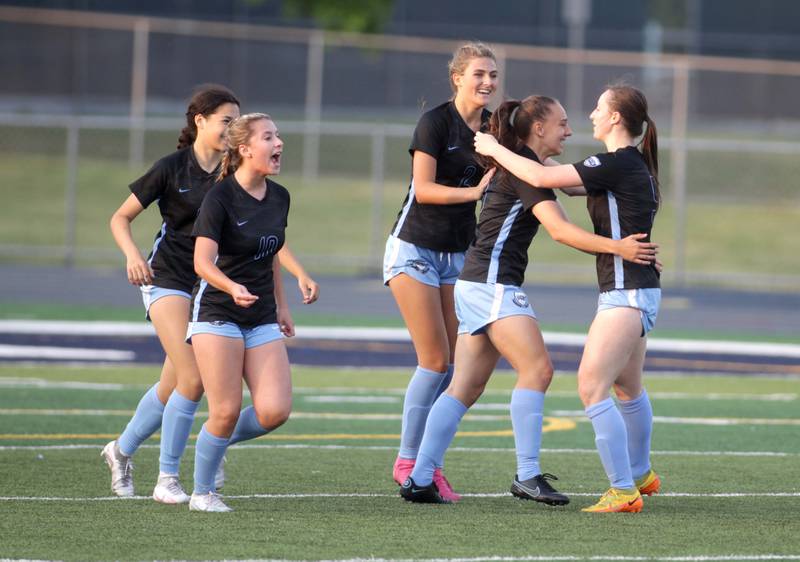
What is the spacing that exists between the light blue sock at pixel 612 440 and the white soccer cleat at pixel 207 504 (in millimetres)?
1714

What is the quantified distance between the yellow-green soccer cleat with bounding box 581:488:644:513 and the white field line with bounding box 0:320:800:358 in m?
8.56

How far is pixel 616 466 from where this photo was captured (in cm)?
659

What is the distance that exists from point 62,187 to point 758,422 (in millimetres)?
20485

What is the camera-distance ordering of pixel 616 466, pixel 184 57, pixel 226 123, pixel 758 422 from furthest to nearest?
1. pixel 184 57
2. pixel 758 422
3. pixel 226 123
4. pixel 616 466

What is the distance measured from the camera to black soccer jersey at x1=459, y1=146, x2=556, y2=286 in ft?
22.4

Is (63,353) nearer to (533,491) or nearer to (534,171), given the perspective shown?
(533,491)

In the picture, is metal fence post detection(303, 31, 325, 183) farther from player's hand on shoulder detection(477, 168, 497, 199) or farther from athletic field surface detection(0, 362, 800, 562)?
player's hand on shoulder detection(477, 168, 497, 199)

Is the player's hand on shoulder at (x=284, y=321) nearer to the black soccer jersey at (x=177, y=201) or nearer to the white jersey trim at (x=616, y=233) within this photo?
the black soccer jersey at (x=177, y=201)

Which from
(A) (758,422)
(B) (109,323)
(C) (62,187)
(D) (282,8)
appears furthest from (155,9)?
(A) (758,422)

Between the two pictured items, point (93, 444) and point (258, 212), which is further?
point (93, 444)

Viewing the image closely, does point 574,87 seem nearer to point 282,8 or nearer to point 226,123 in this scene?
point 282,8

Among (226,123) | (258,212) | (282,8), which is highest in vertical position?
(282,8)

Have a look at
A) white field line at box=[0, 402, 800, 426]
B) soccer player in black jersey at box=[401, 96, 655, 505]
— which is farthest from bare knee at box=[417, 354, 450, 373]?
white field line at box=[0, 402, 800, 426]

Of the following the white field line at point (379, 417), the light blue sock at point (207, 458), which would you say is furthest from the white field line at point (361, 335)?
the light blue sock at point (207, 458)
